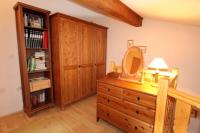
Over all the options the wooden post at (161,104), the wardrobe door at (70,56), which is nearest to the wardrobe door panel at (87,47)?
the wardrobe door at (70,56)

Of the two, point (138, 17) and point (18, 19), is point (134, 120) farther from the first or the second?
point (18, 19)

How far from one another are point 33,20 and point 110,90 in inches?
76.1

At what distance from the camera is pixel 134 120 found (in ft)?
5.65

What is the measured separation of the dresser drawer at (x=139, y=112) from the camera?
1.55 metres

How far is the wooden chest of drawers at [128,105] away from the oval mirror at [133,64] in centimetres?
28

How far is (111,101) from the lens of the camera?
6.43 feet

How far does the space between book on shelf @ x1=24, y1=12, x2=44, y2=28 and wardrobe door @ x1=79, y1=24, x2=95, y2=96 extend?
871mm

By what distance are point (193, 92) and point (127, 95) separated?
1552 mm

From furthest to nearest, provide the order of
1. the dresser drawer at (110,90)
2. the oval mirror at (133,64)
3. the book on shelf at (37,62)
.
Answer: the book on shelf at (37,62)
the oval mirror at (133,64)
the dresser drawer at (110,90)

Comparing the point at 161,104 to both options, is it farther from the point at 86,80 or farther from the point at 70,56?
the point at 86,80

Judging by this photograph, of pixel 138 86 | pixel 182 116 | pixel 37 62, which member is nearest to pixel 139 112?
pixel 138 86

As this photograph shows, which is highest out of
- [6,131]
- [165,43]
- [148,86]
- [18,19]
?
[18,19]

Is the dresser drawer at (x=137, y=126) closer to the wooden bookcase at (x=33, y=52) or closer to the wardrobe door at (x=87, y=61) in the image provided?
the wardrobe door at (x=87, y=61)

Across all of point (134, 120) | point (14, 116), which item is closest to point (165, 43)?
point (134, 120)
